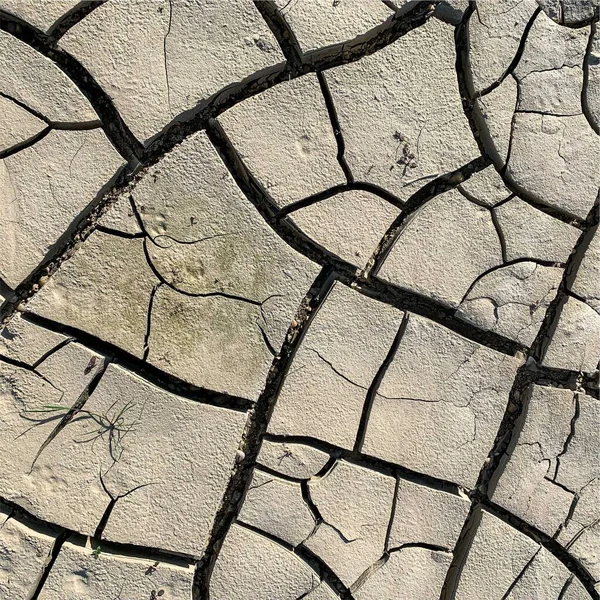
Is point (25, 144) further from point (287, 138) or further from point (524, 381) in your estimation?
point (524, 381)

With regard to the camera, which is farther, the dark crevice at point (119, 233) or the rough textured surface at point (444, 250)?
the rough textured surface at point (444, 250)

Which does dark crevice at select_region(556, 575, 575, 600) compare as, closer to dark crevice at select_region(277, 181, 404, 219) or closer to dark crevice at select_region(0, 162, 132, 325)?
dark crevice at select_region(277, 181, 404, 219)

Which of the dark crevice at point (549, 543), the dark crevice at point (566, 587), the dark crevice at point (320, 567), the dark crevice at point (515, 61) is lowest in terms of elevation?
the dark crevice at point (320, 567)

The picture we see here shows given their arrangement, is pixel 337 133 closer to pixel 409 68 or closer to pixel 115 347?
pixel 409 68

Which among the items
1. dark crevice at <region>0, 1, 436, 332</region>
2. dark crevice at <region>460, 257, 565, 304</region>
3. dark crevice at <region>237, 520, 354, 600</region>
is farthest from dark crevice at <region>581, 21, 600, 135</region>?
dark crevice at <region>237, 520, 354, 600</region>

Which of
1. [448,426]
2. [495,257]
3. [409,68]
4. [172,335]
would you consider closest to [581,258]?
[495,257]

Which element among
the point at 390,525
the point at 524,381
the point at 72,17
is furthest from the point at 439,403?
the point at 72,17

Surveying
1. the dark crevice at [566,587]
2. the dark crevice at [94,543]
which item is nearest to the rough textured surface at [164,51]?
the dark crevice at [94,543]

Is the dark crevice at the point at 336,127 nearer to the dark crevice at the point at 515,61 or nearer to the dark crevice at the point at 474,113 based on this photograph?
the dark crevice at the point at 474,113
